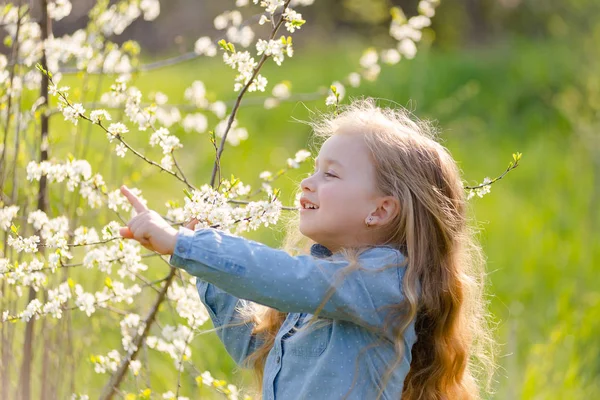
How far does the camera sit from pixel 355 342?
70.1 inches

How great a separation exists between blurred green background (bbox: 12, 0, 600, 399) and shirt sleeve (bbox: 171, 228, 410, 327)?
0.72m

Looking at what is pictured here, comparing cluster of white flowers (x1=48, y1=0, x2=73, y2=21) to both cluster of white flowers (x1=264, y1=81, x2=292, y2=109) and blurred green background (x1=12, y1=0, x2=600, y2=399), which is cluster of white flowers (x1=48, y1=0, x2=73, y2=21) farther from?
cluster of white flowers (x1=264, y1=81, x2=292, y2=109)

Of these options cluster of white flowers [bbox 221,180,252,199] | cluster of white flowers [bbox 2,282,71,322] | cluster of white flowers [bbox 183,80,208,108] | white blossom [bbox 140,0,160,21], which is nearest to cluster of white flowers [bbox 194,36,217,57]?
cluster of white flowers [bbox 183,80,208,108]

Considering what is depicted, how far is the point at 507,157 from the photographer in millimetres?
7152

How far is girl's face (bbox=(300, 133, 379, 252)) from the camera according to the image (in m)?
1.83

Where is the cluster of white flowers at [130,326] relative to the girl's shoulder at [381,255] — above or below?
below

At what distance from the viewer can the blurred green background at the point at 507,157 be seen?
374 cm

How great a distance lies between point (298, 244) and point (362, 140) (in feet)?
1.37

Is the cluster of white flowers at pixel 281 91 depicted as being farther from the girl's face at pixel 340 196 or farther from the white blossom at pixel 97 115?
the white blossom at pixel 97 115

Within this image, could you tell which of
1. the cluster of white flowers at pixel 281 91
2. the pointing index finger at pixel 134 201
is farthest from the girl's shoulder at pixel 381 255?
the cluster of white flowers at pixel 281 91

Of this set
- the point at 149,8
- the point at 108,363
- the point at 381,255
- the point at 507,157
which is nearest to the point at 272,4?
the point at 381,255

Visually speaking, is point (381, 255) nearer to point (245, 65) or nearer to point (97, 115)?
point (245, 65)

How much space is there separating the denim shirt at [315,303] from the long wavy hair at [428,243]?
0.28ft

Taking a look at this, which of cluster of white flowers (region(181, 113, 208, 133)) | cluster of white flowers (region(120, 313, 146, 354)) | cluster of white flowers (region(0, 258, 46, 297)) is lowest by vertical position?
cluster of white flowers (region(120, 313, 146, 354))
